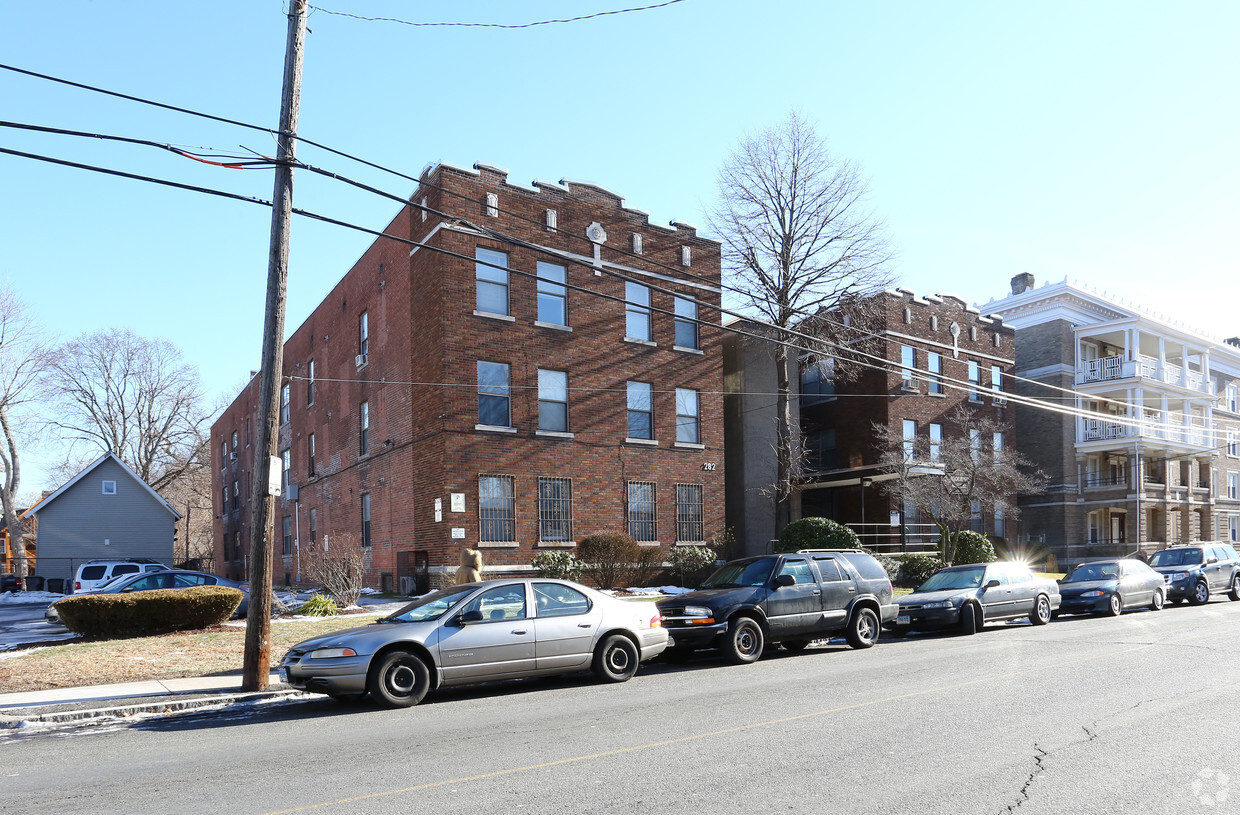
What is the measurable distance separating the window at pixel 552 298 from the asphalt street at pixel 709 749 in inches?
610

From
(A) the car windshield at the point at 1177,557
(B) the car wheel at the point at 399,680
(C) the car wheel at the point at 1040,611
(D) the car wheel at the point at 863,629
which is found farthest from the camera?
(A) the car windshield at the point at 1177,557

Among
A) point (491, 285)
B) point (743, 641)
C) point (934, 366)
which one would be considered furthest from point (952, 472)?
point (743, 641)

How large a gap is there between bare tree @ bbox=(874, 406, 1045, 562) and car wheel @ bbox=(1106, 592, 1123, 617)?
8.17 meters

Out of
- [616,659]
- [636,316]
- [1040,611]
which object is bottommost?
[1040,611]

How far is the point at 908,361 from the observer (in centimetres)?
3681

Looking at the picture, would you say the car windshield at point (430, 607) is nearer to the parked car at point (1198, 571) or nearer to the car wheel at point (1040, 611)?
the car wheel at point (1040, 611)

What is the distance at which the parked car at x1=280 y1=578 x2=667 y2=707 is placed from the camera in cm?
1018

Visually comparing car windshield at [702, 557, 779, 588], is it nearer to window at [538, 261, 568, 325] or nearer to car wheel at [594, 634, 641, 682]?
car wheel at [594, 634, 641, 682]

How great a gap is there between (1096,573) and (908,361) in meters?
16.5

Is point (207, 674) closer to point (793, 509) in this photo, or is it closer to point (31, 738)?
point (31, 738)

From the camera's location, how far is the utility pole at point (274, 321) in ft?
39.1

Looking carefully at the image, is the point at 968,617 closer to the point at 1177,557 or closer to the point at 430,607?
the point at 430,607

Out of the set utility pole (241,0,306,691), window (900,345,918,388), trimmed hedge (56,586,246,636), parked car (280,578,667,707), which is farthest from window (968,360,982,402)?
utility pole (241,0,306,691)

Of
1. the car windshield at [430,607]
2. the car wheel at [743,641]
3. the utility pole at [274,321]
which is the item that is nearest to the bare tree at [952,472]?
the car wheel at [743,641]
